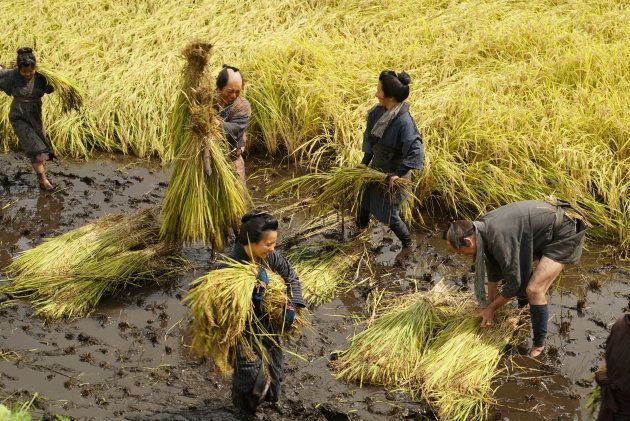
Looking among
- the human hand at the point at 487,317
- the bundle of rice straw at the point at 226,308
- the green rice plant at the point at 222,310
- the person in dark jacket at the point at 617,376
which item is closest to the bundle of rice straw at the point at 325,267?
the human hand at the point at 487,317

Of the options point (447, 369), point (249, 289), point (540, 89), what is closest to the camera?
point (249, 289)

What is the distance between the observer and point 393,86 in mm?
5824

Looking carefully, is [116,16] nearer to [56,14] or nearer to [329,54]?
[56,14]

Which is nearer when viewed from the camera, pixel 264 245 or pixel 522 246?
pixel 264 245

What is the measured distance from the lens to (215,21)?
377 inches

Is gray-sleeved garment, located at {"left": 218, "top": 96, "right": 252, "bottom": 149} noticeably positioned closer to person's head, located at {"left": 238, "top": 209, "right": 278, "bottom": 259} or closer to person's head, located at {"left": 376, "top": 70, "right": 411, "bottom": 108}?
person's head, located at {"left": 376, "top": 70, "right": 411, "bottom": 108}

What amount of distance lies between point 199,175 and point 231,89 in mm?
711

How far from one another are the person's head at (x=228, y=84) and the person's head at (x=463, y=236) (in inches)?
80.8

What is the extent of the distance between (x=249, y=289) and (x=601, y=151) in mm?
3978

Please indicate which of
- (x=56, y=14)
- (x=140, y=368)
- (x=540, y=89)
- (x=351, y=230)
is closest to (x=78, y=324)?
(x=140, y=368)

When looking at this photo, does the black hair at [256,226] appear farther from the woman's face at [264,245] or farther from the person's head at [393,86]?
the person's head at [393,86]

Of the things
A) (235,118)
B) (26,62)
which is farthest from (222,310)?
(26,62)

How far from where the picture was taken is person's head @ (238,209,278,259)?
416cm

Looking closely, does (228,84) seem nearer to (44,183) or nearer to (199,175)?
(199,175)
